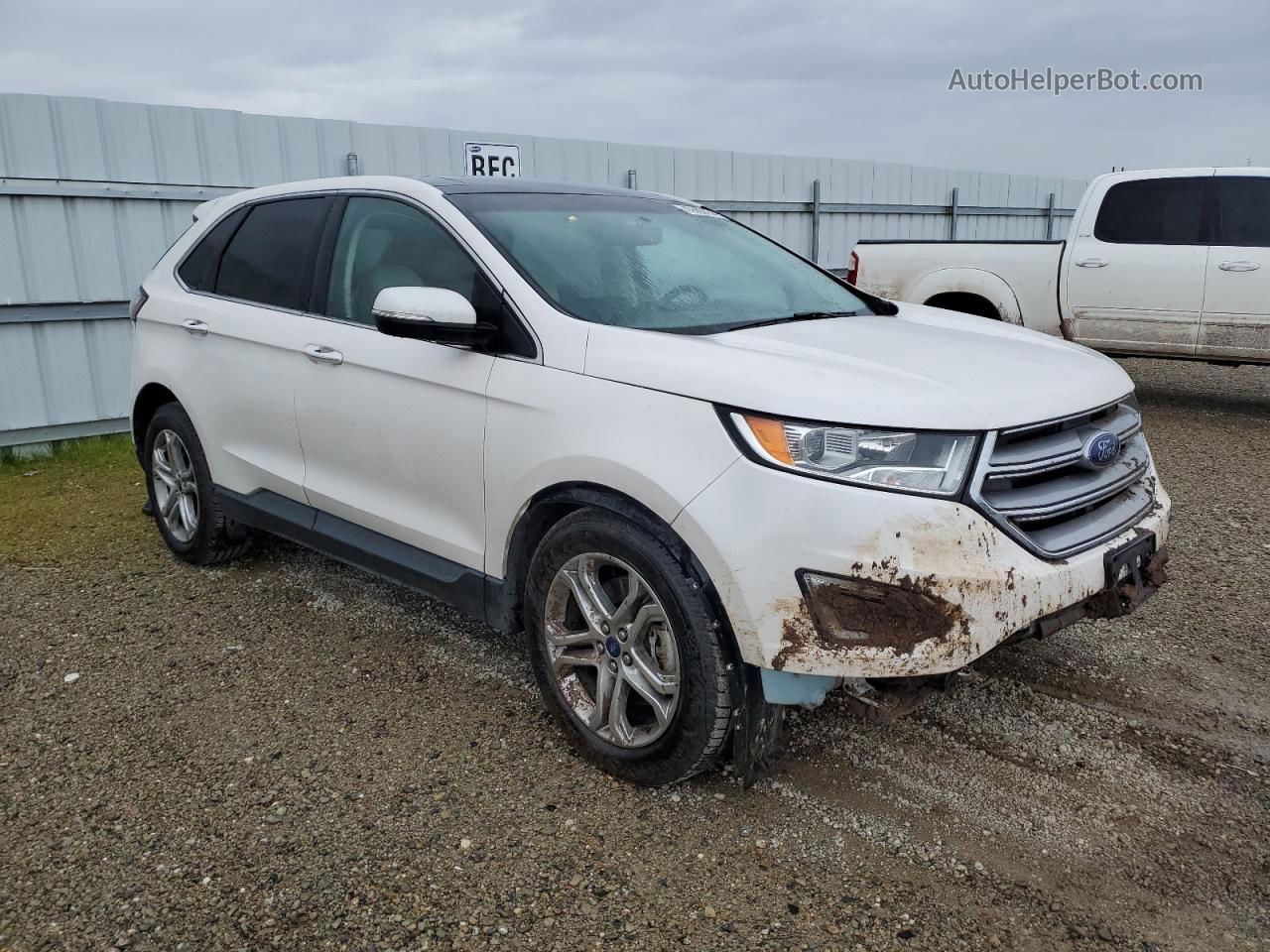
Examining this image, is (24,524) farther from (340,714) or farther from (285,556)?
(340,714)

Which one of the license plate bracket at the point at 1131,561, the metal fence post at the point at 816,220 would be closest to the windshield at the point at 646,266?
the license plate bracket at the point at 1131,561

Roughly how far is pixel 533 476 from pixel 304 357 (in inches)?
54.7

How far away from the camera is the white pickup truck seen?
821 centimetres

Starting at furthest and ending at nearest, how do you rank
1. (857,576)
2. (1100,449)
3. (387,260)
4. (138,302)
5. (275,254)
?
(138,302) → (275,254) → (387,260) → (1100,449) → (857,576)

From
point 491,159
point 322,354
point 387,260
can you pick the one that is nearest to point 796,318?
point 387,260

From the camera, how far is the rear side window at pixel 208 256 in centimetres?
465

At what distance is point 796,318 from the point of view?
3502 mm

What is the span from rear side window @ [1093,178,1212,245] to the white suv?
225 inches

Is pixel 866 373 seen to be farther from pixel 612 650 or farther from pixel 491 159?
pixel 491 159

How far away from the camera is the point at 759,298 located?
3.62m

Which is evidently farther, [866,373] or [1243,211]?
[1243,211]

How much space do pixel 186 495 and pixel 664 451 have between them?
3.24 m

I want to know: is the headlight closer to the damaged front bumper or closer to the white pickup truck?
the damaged front bumper

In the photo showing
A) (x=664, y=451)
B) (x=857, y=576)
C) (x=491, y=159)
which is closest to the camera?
(x=857, y=576)
